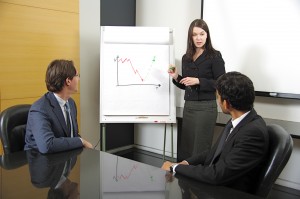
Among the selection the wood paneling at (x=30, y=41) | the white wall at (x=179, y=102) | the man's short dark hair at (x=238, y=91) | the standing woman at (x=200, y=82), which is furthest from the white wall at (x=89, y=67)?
the man's short dark hair at (x=238, y=91)

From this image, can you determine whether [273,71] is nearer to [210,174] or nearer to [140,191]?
[210,174]

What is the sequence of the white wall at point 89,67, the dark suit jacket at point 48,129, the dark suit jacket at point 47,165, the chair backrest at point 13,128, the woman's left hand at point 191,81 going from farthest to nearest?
the white wall at point 89,67 < the woman's left hand at point 191,81 < the chair backrest at point 13,128 < the dark suit jacket at point 48,129 < the dark suit jacket at point 47,165

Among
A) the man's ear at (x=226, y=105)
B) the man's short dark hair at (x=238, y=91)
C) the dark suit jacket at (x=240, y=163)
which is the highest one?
the man's short dark hair at (x=238, y=91)

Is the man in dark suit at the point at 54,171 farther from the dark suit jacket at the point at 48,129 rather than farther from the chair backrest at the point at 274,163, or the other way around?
the chair backrest at the point at 274,163

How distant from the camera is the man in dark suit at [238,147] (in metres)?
1.23

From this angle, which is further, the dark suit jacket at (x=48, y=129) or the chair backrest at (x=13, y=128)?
the chair backrest at (x=13, y=128)

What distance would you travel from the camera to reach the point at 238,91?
136 centimetres

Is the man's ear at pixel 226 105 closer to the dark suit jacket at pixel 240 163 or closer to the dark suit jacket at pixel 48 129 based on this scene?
the dark suit jacket at pixel 240 163

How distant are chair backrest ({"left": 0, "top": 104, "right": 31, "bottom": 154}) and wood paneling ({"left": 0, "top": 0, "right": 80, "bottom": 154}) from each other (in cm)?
103

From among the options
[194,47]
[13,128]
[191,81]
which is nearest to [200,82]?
[191,81]

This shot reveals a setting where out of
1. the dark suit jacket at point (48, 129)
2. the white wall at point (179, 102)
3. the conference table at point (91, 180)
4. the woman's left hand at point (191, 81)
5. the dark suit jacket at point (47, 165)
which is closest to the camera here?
the conference table at point (91, 180)

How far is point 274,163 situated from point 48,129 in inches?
45.4

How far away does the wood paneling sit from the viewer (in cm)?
267

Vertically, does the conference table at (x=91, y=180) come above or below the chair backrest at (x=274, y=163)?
below
